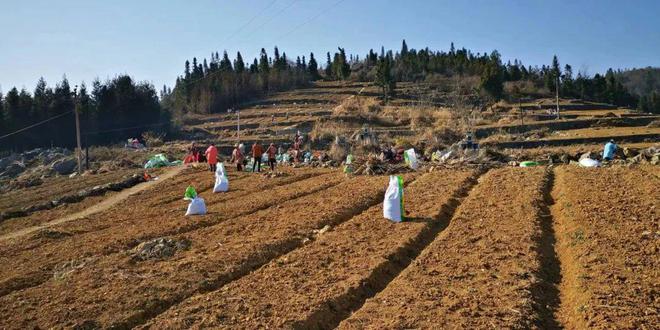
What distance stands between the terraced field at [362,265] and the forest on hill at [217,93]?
29277mm

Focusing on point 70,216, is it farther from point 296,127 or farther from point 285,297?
point 296,127

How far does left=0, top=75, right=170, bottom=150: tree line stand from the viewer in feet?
211

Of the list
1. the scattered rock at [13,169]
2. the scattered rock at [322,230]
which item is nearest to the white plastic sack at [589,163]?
the scattered rock at [322,230]

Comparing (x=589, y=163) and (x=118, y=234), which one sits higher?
(x=589, y=163)

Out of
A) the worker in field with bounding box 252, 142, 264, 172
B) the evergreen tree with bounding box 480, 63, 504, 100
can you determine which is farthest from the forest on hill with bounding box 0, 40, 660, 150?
the worker in field with bounding box 252, 142, 264, 172

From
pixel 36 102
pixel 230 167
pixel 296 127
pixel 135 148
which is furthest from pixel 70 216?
pixel 36 102

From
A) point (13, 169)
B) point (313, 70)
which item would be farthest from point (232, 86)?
point (13, 169)

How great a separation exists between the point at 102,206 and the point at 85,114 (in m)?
55.7

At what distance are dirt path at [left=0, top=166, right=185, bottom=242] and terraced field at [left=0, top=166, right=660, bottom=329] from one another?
126 cm

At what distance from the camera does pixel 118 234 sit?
44.8 ft

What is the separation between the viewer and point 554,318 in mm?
7465

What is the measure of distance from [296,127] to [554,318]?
181 ft

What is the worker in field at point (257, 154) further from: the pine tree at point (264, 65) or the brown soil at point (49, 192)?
the pine tree at point (264, 65)

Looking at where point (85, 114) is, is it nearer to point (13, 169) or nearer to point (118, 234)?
point (13, 169)
